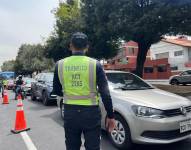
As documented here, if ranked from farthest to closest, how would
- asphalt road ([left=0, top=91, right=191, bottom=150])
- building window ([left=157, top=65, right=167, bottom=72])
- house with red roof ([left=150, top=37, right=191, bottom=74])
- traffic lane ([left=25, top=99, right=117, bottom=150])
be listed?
1. house with red roof ([left=150, top=37, right=191, bottom=74])
2. building window ([left=157, top=65, right=167, bottom=72])
3. traffic lane ([left=25, top=99, right=117, bottom=150])
4. asphalt road ([left=0, top=91, right=191, bottom=150])

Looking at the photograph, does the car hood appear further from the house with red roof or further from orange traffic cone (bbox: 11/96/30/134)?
the house with red roof

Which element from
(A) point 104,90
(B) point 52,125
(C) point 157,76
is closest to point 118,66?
(C) point 157,76

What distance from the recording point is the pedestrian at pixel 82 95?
10.5ft

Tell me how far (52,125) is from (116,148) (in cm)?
309

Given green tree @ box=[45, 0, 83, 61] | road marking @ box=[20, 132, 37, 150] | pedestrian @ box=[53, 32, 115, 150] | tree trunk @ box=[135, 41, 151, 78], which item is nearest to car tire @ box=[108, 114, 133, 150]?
road marking @ box=[20, 132, 37, 150]

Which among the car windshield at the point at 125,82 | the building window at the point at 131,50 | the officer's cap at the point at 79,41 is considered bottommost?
the car windshield at the point at 125,82

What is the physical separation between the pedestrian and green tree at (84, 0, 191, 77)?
45.1 ft

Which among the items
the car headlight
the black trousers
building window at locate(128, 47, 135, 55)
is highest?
building window at locate(128, 47, 135, 55)

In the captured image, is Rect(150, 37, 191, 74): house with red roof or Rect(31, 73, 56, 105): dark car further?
Rect(150, 37, 191, 74): house with red roof

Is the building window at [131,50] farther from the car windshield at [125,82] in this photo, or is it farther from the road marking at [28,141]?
the road marking at [28,141]

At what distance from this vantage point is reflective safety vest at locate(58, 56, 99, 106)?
322cm

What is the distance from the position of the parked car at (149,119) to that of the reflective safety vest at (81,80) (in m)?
1.93

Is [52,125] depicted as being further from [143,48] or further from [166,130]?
[143,48]

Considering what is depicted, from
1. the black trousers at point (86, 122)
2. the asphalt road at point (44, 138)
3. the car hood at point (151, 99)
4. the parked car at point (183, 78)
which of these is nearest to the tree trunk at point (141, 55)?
the parked car at point (183, 78)
